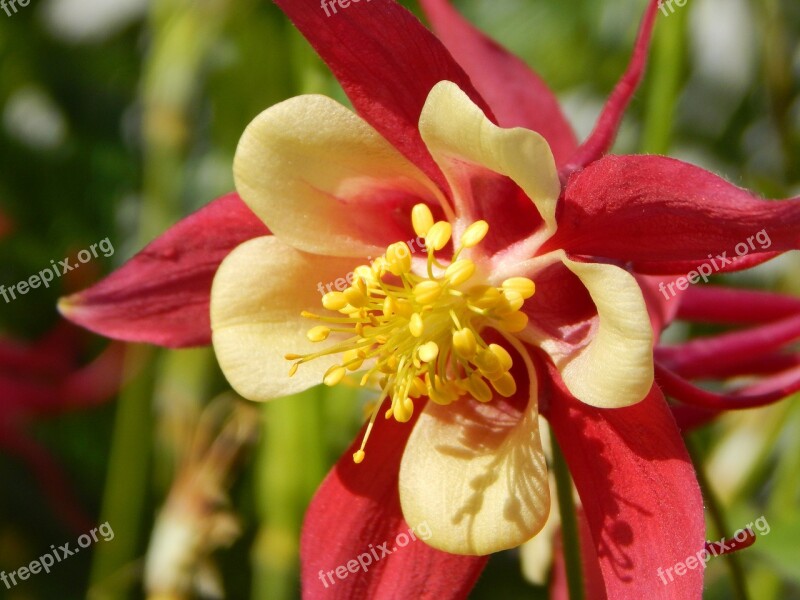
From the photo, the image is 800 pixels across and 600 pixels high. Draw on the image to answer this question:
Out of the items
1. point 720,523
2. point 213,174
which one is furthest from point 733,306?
point 213,174

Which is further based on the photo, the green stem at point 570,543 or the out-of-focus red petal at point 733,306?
the out-of-focus red petal at point 733,306

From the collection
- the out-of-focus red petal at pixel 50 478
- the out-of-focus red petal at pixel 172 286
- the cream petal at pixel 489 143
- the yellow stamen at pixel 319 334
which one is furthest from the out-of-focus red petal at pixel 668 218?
the out-of-focus red petal at pixel 50 478

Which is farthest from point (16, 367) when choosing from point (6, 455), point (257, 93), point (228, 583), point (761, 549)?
point (761, 549)

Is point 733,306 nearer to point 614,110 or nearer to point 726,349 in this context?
point 726,349

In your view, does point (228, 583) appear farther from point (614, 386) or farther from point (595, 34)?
point (614, 386)

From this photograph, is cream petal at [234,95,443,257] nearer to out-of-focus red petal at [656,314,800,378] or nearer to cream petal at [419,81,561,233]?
cream petal at [419,81,561,233]

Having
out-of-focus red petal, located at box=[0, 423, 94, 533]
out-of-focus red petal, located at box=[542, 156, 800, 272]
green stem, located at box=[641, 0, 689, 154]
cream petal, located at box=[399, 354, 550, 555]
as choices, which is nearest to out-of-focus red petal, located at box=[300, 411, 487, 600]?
cream petal, located at box=[399, 354, 550, 555]

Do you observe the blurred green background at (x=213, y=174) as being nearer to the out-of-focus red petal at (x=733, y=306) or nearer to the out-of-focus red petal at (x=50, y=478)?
the out-of-focus red petal at (x=50, y=478)
